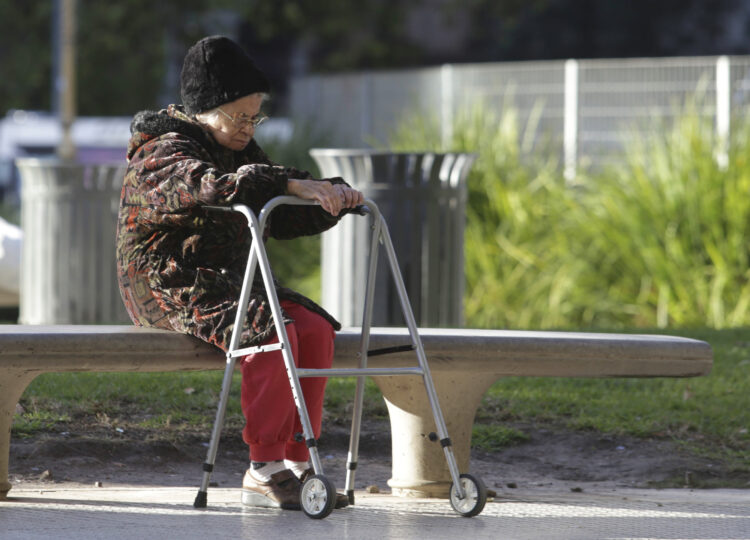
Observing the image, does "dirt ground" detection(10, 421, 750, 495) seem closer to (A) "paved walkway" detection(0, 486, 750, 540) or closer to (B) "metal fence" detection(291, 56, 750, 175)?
(A) "paved walkway" detection(0, 486, 750, 540)

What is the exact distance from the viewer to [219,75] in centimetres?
452

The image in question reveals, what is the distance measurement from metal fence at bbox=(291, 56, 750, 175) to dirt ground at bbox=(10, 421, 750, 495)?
19.0ft

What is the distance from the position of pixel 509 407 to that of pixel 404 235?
1713 millimetres

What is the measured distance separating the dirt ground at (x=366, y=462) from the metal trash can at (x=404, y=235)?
1.84 meters

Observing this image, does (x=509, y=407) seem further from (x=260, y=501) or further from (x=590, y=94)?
(x=590, y=94)

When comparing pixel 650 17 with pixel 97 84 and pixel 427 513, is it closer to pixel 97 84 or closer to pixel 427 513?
pixel 97 84

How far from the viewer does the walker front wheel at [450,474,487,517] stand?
434 cm

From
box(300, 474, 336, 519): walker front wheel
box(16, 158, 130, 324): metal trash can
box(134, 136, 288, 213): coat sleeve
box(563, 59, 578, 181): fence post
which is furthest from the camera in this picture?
box(563, 59, 578, 181): fence post

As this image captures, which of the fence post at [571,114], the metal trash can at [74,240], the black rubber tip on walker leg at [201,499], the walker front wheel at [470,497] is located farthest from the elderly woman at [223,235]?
the fence post at [571,114]

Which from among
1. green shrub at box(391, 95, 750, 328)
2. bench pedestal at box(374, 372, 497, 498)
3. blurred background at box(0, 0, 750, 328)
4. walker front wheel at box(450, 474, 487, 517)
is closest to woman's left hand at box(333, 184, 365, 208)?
bench pedestal at box(374, 372, 497, 498)

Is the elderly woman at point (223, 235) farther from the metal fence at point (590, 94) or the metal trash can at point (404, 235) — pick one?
the metal fence at point (590, 94)

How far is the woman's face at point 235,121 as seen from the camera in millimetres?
4570

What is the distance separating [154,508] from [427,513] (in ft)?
2.75

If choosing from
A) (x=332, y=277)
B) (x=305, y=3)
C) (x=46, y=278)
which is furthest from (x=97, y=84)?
(x=332, y=277)
